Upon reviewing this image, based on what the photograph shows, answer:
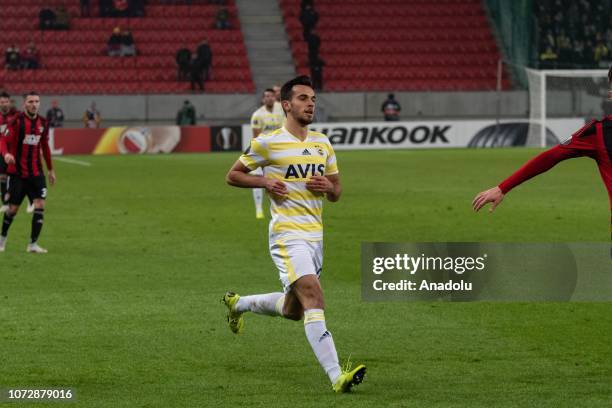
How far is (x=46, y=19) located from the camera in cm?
4691

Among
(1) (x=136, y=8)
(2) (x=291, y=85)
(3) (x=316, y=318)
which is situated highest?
(2) (x=291, y=85)

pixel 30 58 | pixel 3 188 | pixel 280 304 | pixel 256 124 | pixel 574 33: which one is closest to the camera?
pixel 280 304

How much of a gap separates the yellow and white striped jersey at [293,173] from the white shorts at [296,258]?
0.05m

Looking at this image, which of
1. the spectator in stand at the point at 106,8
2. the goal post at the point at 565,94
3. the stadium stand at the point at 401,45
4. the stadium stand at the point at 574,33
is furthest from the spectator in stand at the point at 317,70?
the stadium stand at the point at 574,33

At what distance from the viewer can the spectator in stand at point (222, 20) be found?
48719 millimetres

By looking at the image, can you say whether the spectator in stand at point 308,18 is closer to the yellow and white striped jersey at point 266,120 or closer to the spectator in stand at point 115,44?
the spectator in stand at point 115,44

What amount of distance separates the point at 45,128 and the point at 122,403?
365 inches

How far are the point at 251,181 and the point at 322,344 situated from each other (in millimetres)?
1298

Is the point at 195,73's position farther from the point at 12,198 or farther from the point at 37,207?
the point at 37,207

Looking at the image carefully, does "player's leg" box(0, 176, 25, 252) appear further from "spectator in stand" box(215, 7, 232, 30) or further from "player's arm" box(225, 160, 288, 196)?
"spectator in stand" box(215, 7, 232, 30)

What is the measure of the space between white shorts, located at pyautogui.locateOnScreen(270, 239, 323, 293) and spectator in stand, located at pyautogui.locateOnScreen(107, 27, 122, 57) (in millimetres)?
39303

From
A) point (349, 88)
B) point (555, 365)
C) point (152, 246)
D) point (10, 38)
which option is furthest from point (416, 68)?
point (555, 365)

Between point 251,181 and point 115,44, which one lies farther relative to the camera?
point 115,44

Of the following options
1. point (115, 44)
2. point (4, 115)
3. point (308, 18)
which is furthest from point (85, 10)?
point (4, 115)
